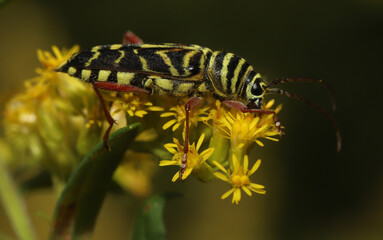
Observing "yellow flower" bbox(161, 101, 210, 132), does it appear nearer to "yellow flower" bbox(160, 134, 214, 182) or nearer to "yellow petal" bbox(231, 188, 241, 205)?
"yellow flower" bbox(160, 134, 214, 182)

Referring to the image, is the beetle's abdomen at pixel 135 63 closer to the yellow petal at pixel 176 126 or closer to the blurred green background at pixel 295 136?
the yellow petal at pixel 176 126

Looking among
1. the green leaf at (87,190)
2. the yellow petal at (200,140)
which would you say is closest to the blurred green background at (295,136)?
the green leaf at (87,190)

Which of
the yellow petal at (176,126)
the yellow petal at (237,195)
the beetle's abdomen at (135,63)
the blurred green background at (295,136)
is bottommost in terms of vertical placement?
the blurred green background at (295,136)

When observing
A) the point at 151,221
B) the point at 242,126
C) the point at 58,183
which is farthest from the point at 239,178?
the point at 58,183

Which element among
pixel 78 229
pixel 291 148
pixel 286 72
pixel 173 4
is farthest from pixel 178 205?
pixel 78 229

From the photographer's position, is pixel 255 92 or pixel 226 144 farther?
pixel 255 92

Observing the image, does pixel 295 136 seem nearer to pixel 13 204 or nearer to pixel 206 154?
pixel 13 204
